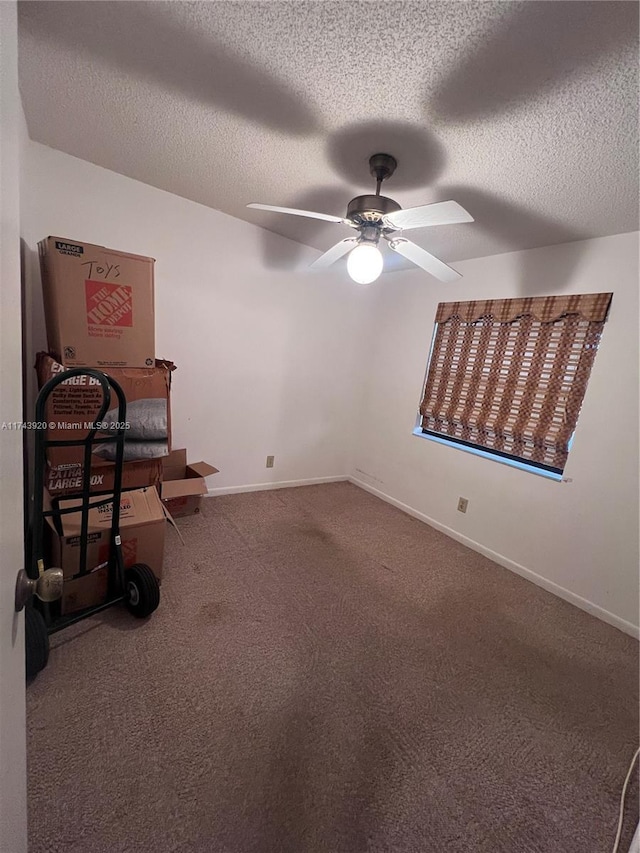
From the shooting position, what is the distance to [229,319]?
2.90 metres

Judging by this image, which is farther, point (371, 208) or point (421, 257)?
point (421, 257)

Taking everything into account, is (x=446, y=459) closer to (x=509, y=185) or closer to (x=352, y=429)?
(x=352, y=429)

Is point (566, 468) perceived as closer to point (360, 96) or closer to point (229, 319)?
point (360, 96)

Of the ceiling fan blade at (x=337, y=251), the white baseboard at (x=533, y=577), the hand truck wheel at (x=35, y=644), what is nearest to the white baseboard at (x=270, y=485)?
the white baseboard at (x=533, y=577)

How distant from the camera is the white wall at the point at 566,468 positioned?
210 centimetres

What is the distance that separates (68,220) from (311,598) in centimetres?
274

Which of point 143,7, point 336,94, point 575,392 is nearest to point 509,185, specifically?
point 336,94

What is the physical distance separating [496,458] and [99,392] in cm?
270

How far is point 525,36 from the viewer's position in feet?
3.34

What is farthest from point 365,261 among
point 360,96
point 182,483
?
point 182,483

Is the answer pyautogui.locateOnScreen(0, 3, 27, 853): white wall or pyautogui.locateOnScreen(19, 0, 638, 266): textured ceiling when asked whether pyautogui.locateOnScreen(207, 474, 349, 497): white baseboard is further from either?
pyautogui.locateOnScreen(0, 3, 27, 853): white wall

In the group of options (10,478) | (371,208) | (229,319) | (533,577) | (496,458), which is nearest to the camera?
(10,478)

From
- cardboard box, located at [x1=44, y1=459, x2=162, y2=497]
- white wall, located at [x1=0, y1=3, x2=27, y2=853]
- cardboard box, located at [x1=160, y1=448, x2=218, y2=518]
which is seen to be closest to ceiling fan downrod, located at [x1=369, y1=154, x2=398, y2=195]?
white wall, located at [x1=0, y1=3, x2=27, y2=853]

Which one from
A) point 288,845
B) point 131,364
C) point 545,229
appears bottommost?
point 288,845
